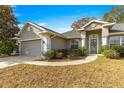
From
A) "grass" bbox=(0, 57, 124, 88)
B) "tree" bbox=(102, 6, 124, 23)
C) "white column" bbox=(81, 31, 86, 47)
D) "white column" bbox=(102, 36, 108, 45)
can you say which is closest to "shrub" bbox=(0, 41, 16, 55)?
"white column" bbox=(81, 31, 86, 47)

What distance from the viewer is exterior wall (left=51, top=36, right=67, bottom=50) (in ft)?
44.3

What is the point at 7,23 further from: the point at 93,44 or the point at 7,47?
the point at 93,44

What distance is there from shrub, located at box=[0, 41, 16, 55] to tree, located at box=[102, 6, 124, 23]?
62.6 ft

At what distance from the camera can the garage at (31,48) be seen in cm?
1325

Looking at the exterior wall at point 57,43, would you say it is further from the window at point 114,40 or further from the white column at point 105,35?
the window at point 114,40

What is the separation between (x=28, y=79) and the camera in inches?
241

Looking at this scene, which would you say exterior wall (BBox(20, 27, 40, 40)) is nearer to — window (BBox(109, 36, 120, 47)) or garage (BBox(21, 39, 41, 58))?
garage (BBox(21, 39, 41, 58))

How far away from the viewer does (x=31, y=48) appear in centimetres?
1396

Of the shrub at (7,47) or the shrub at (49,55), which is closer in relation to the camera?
the shrub at (49,55)

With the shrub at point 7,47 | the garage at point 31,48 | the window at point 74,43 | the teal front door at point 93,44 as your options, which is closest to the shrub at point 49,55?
the garage at point 31,48

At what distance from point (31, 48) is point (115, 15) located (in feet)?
Answer: 67.2

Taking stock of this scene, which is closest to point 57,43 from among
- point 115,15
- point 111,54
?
point 111,54
